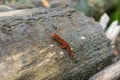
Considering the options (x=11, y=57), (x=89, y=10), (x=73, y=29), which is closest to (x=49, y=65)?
(x=11, y=57)

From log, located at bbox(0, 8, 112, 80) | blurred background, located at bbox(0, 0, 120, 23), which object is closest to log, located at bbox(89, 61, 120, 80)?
log, located at bbox(0, 8, 112, 80)

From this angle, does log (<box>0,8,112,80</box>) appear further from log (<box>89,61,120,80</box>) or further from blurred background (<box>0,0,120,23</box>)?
blurred background (<box>0,0,120,23</box>)

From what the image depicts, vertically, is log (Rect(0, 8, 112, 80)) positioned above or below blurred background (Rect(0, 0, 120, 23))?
below

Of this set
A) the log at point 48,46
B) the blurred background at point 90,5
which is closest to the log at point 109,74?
the log at point 48,46

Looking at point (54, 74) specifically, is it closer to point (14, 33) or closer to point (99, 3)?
point (14, 33)

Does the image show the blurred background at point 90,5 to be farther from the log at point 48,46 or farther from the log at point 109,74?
the log at point 109,74

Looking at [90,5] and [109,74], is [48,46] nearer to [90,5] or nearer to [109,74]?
[109,74]

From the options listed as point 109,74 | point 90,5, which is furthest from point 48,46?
point 90,5
